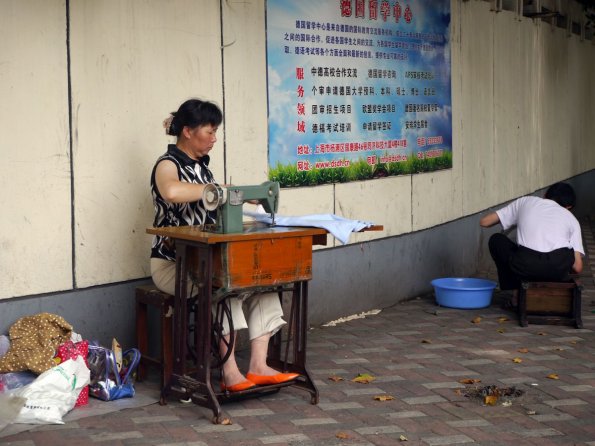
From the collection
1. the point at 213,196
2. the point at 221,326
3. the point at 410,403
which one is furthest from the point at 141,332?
the point at 410,403

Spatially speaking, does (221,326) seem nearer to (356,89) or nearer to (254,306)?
(254,306)

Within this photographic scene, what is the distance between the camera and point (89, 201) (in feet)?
20.2

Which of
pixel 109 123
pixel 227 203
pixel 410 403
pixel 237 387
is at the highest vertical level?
pixel 109 123

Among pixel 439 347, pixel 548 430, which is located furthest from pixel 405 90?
pixel 548 430

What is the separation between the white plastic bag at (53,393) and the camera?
5.34m

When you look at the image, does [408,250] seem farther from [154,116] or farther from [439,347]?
[154,116]

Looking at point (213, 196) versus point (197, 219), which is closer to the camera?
point (213, 196)

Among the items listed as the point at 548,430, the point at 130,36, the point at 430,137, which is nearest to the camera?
the point at 548,430

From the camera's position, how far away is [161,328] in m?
5.85

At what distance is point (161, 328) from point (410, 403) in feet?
5.14

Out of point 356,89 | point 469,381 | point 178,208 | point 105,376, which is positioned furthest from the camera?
point 356,89

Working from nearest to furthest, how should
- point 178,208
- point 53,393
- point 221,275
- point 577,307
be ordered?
1. point 221,275
2. point 53,393
3. point 178,208
4. point 577,307

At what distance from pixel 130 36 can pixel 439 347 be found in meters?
3.21

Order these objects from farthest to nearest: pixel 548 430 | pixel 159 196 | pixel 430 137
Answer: pixel 430 137 → pixel 159 196 → pixel 548 430
